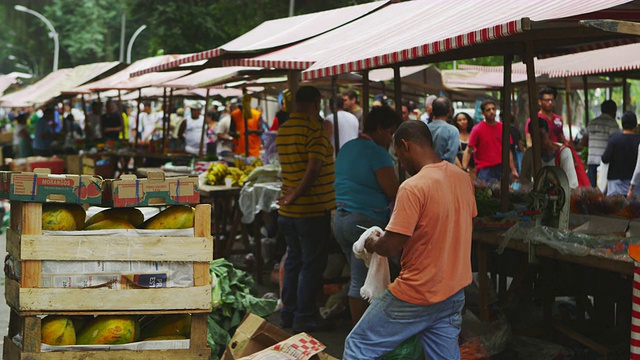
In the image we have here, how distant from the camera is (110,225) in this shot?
15.7 feet

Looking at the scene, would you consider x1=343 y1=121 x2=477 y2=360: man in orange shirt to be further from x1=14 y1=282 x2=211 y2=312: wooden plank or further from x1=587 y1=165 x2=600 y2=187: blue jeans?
x1=587 y1=165 x2=600 y2=187: blue jeans

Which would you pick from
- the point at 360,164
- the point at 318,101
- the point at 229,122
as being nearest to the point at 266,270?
the point at 318,101

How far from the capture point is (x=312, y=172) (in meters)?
7.68

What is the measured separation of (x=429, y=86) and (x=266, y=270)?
24.5ft

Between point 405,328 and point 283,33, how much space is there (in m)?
6.67

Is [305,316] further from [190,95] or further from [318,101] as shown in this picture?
[190,95]

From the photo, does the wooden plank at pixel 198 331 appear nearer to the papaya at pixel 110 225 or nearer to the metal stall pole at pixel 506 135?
the papaya at pixel 110 225

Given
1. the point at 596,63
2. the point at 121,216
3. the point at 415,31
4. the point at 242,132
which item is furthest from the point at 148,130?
the point at 121,216

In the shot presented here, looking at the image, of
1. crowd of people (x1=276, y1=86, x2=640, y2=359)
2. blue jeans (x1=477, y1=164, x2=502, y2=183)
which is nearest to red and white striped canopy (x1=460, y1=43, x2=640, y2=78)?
crowd of people (x1=276, y1=86, x2=640, y2=359)

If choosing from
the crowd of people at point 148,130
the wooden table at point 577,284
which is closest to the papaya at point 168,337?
the wooden table at point 577,284

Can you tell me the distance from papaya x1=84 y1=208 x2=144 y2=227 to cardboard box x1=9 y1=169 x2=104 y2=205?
186 millimetres

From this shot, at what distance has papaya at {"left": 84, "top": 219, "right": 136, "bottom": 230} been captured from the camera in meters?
4.76

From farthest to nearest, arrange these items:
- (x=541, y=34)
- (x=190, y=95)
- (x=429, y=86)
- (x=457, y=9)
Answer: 1. (x=190, y=95)
2. (x=429, y=86)
3. (x=457, y=9)
4. (x=541, y=34)

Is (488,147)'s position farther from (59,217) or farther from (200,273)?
(59,217)
